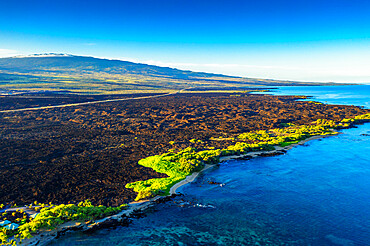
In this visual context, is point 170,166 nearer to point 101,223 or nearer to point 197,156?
point 197,156

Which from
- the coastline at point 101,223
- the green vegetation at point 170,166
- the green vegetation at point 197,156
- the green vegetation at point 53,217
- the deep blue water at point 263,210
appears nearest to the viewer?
the green vegetation at point 53,217

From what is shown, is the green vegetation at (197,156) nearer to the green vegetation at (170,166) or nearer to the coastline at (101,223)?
the green vegetation at (170,166)

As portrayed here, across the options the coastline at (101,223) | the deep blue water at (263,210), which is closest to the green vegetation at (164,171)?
the coastline at (101,223)

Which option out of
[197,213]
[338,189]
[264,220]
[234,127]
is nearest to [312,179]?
[338,189]

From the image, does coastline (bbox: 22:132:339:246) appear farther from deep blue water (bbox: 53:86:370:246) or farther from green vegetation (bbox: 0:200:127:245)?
deep blue water (bbox: 53:86:370:246)

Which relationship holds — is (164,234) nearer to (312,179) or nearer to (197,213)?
(197,213)
